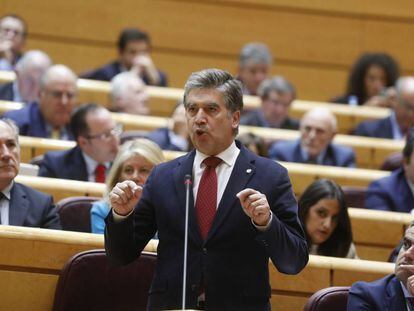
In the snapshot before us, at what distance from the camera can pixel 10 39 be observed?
20.1 ft

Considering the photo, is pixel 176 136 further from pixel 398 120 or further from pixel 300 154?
pixel 398 120

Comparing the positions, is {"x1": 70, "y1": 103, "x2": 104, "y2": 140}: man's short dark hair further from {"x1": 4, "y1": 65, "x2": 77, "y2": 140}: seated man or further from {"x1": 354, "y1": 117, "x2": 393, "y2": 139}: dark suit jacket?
{"x1": 354, "y1": 117, "x2": 393, "y2": 139}: dark suit jacket

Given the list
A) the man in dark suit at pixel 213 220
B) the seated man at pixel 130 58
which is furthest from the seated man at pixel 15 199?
the seated man at pixel 130 58

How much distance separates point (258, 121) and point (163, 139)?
0.88m

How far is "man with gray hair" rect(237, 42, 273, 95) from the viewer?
20.0 ft

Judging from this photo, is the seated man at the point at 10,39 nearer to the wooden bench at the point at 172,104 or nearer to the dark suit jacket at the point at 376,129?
the wooden bench at the point at 172,104

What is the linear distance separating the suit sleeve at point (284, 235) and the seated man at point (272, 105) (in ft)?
10.1

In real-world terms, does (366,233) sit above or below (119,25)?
below

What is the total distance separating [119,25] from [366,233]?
11.3 feet

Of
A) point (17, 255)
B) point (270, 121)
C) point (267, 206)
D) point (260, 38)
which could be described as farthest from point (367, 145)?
point (267, 206)

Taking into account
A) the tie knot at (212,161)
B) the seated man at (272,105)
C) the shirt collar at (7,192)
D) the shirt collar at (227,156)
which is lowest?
the shirt collar at (7,192)

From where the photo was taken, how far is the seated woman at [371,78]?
629 cm

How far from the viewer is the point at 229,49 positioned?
23.2 feet

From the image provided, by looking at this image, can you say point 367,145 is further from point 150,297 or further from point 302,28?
point 150,297
